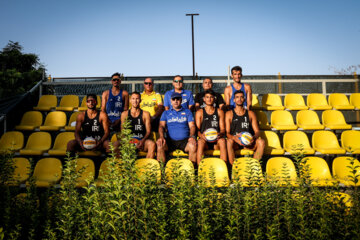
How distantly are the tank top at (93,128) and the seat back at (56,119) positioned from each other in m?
1.48

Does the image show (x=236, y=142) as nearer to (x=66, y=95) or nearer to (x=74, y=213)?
(x=74, y=213)

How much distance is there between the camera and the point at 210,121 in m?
4.36

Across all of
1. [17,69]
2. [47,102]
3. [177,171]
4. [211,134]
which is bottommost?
[177,171]

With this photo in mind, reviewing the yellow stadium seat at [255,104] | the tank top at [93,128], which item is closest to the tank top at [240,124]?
the yellow stadium seat at [255,104]

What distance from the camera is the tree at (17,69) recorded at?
72.0 ft

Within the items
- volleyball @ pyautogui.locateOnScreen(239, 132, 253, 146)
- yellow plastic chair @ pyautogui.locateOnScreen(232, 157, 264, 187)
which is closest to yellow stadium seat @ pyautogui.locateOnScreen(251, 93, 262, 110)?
volleyball @ pyautogui.locateOnScreen(239, 132, 253, 146)

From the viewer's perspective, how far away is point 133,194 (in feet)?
5.84

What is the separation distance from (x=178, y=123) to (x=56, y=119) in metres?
3.21

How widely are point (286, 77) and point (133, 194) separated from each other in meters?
7.46

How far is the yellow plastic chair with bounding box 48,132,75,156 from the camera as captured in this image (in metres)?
4.37

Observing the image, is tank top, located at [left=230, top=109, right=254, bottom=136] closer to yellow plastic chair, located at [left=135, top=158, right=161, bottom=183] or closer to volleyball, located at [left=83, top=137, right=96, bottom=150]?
yellow plastic chair, located at [left=135, top=158, right=161, bottom=183]

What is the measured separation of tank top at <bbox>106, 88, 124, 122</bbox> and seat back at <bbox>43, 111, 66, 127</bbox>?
140 cm

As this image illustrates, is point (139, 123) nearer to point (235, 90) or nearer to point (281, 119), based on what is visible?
point (235, 90)

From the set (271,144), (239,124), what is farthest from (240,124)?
(271,144)
